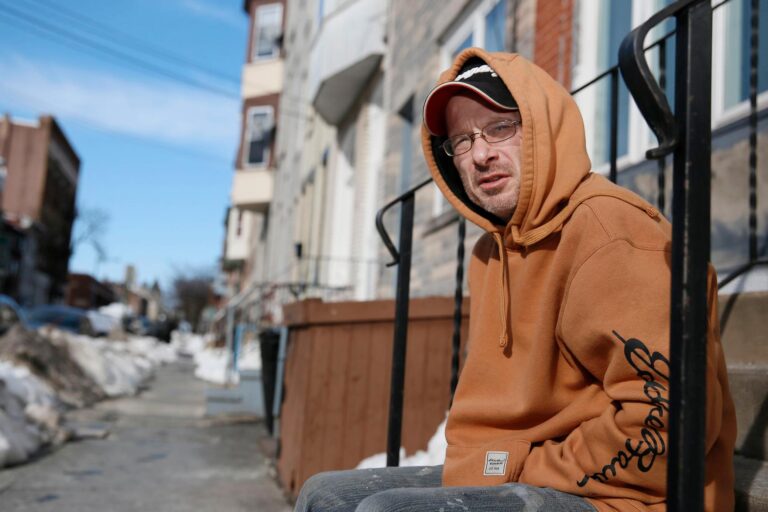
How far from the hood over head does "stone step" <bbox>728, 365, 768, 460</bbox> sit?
3.29ft

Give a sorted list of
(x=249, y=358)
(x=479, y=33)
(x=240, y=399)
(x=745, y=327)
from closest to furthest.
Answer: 1. (x=745, y=327)
2. (x=479, y=33)
3. (x=240, y=399)
4. (x=249, y=358)

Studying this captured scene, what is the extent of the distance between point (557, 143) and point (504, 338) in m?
0.47

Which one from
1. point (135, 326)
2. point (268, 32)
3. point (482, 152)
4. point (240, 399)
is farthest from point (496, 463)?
point (135, 326)

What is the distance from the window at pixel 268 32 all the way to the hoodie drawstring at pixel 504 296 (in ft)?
73.6

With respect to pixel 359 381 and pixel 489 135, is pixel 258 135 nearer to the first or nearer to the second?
pixel 359 381

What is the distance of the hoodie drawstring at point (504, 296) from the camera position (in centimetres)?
171

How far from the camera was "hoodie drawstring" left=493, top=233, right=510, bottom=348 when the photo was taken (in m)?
1.71

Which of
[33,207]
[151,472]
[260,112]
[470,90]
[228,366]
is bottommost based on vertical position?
[151,472]

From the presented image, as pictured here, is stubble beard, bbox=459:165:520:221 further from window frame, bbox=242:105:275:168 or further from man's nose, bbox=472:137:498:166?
window frame, bbox=242:105:275:168

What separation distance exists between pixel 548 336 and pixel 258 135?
22179mm

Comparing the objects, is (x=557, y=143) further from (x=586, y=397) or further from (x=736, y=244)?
(x=736, y=244)

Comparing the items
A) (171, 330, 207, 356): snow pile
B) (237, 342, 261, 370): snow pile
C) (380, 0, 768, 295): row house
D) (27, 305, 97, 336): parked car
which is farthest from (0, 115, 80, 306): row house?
(380, 0, 768, 295): row house

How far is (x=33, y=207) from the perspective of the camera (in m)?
50.1

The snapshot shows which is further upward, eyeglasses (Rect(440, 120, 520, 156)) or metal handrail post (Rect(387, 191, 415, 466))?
eyeglasses (Rect(440, 120, 520, 156))
